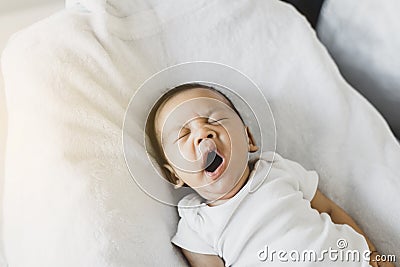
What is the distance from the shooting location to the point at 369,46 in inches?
48.2

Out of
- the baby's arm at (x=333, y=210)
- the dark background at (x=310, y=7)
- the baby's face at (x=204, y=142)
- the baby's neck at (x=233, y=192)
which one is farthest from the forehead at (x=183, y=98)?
the dark background at (x=310, y=7)

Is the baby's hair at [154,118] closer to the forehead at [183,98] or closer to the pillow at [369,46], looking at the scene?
the forehead at [183,98]

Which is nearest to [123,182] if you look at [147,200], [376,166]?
[147,200]

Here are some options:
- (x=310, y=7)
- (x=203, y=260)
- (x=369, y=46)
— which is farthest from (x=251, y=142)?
(x=310, y=7)

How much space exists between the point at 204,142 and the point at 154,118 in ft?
0.34

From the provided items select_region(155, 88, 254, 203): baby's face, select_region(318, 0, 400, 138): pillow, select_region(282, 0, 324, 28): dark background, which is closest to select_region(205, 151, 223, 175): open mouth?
select_region(155, 88, 254, 203): baby's face

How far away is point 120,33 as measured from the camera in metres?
1.07

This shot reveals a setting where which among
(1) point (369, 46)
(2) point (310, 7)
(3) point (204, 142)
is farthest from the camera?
(2) point (310, 7)

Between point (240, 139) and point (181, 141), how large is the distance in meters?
0.09

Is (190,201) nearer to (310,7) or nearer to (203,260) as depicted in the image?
(203,260)

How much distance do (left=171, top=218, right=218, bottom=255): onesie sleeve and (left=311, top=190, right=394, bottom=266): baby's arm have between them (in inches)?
7.8

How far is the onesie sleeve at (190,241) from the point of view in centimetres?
94

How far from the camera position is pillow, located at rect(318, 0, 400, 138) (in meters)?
1.19

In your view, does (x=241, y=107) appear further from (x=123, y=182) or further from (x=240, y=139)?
(x=123, y=182)
